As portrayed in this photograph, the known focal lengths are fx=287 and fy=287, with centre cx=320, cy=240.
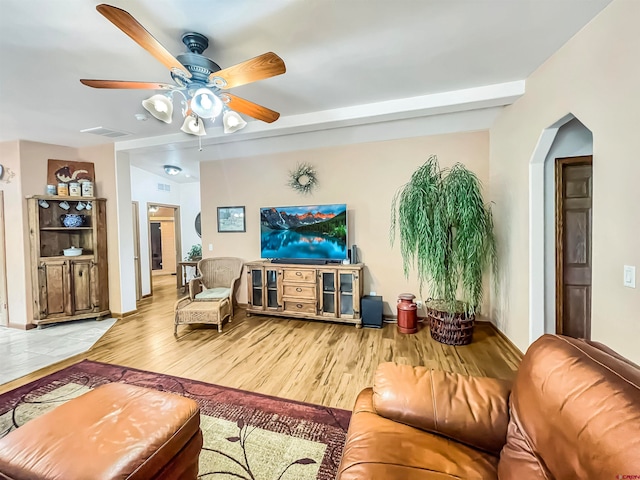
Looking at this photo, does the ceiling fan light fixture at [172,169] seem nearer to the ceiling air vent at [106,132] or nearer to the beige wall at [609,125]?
the ceiling air vent at [106,132]

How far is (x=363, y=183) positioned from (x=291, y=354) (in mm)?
2478

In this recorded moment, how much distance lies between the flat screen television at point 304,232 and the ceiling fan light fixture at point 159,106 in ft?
7.54

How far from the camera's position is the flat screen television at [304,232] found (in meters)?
4.04

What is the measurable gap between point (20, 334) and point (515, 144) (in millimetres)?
6395

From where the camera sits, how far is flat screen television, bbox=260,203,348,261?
4039mm

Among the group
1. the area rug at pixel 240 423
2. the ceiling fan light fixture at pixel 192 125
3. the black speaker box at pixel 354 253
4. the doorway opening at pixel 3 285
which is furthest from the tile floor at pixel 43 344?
the black speaker box at pixel 354 253

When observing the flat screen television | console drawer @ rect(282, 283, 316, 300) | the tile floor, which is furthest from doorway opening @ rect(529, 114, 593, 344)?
the tile floor

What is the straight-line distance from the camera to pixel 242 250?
190 inches

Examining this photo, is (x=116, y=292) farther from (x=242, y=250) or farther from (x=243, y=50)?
(x=243, y=50)

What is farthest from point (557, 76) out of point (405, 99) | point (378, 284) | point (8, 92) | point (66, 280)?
point (66, 280)

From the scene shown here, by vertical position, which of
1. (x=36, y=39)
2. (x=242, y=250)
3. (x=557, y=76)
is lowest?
(x=242, y=250)

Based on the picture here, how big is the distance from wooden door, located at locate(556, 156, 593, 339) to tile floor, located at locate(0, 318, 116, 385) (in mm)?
5131

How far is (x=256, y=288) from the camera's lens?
14.2 ft

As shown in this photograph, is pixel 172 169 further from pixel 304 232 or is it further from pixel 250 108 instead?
pixel 250 108
